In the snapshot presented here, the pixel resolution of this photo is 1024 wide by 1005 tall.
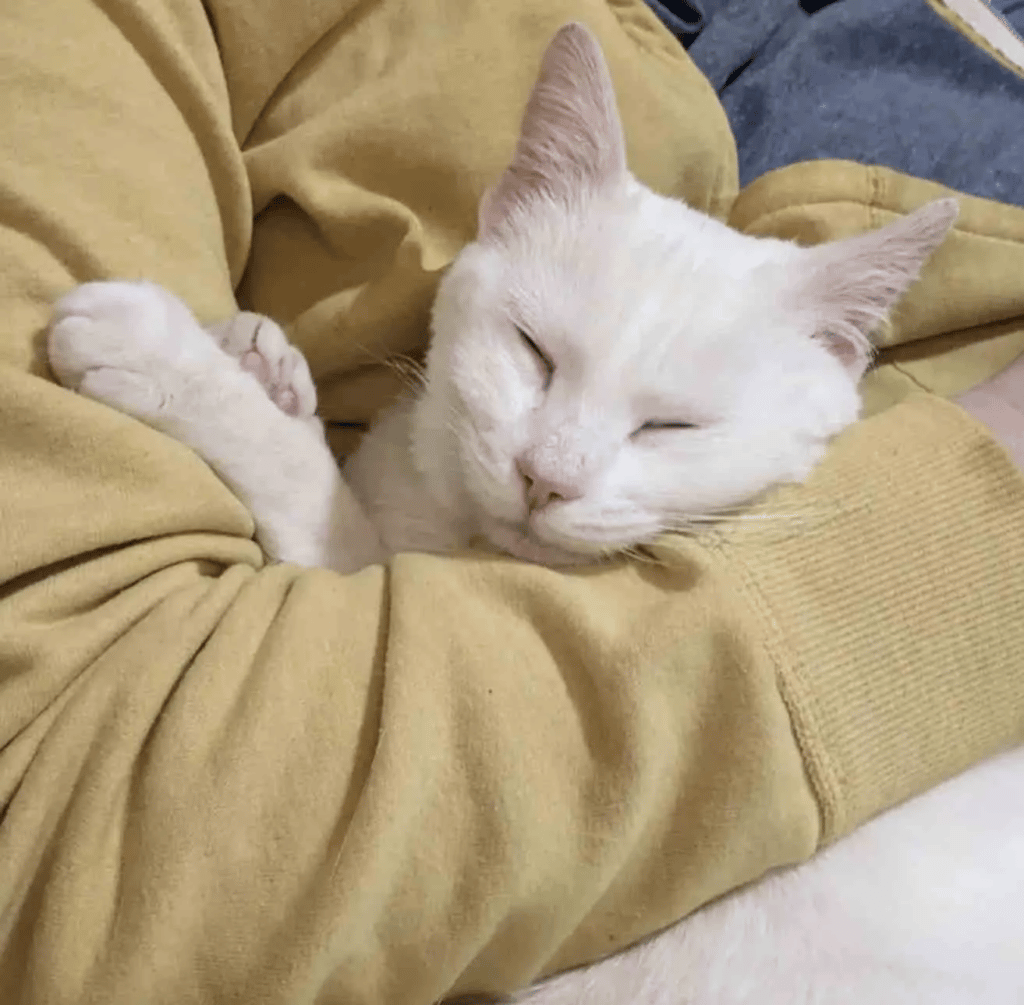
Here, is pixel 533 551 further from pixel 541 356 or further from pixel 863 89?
pixel 863 89

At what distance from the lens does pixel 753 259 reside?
2.62ft

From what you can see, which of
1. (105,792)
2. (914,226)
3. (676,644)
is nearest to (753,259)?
(914,226)

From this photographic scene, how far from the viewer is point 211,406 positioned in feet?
2.26

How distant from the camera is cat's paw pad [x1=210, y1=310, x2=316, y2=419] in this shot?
0.77m

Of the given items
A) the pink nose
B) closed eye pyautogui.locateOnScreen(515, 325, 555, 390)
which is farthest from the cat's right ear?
the pink nose

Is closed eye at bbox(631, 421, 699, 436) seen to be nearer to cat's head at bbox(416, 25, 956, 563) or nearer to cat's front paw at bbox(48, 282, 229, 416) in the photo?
cat's head at bbox(416, 25, 956, 563)

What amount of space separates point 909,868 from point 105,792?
0.50 m

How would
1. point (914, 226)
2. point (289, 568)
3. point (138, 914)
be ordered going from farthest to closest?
point (914, 226), point (289, 568), point (138, 914)

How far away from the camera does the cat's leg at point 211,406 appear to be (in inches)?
24.5

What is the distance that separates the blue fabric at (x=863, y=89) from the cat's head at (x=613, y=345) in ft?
0.69

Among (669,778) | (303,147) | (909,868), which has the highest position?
(303,147)

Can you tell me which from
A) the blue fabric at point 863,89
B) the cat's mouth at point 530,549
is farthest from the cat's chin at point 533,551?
the blue fabric at point 863,89

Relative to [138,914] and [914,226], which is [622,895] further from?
[914,226]

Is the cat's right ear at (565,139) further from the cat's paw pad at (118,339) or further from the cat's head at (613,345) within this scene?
the cat's paw pad at (118,339)
